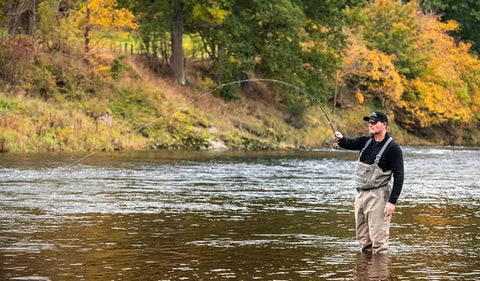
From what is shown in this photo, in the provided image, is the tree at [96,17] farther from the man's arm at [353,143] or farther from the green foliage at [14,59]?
the man's arm at [353,143]

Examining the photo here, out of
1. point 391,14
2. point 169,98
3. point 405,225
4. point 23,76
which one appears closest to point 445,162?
point 169,98

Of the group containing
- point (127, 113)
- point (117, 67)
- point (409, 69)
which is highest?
point (409, 69)

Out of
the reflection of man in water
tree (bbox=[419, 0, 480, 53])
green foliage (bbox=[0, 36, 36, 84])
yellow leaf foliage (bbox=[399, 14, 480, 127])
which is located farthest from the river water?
tree (bbox=[419, 0, 480, 53])

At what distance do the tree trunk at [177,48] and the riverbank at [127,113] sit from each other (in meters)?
0.74

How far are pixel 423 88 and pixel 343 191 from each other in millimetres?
41897

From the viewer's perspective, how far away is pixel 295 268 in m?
10.6

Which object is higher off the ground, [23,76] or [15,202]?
[23,76]

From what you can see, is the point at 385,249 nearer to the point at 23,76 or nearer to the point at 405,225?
the point at 405,225

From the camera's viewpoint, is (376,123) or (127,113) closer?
(376,123)

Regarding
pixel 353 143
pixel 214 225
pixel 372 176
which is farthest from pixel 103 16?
pixel 372 176

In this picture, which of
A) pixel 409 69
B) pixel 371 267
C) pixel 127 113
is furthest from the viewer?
pixel 409 69

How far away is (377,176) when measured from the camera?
11.5 m

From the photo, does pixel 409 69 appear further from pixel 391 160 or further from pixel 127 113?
pixel 391 160

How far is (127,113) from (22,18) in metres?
6.71
